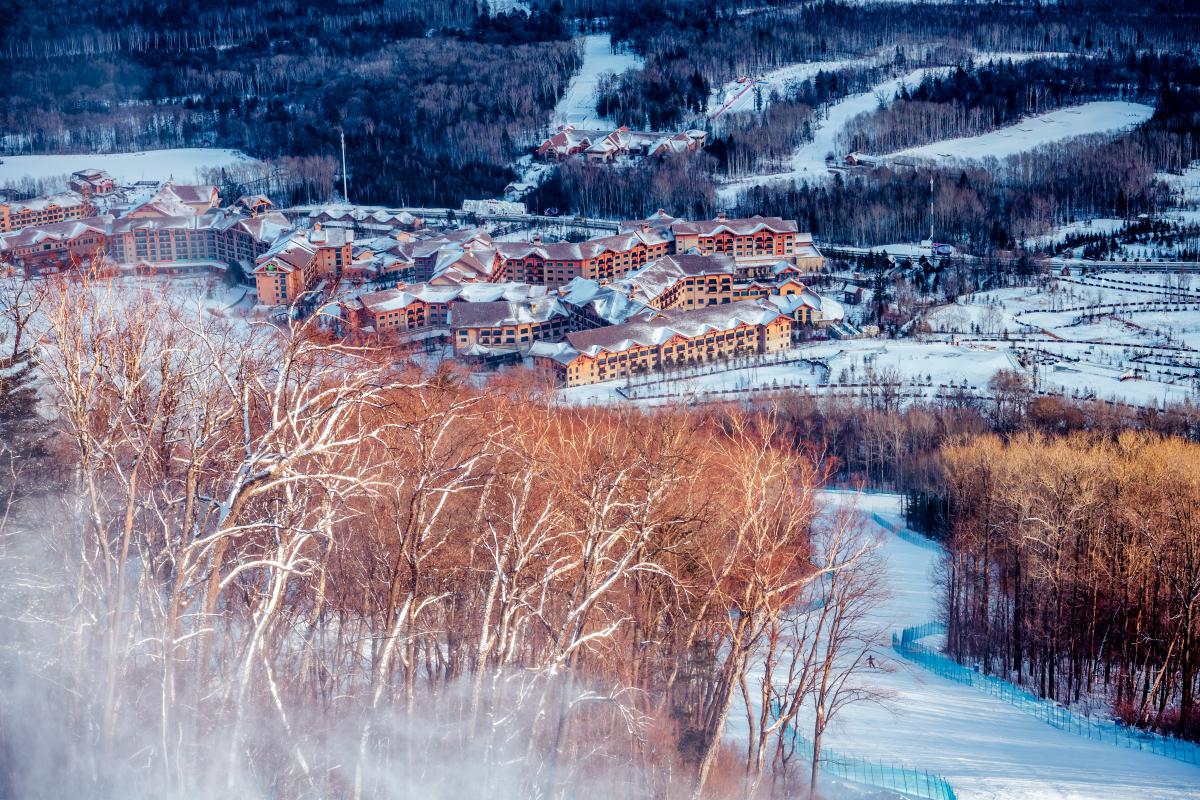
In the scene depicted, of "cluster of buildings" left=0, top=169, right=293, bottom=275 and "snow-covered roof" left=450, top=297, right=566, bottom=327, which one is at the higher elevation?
"cluster of buildings" left=0, top=169, right=293, bottom=275

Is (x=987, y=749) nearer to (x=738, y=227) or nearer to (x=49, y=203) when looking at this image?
(x=738, y=227)

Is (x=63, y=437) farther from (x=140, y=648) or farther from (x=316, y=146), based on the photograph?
(x=316, y=146)

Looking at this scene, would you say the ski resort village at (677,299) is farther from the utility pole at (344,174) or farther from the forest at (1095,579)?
the forest at (1095,579)

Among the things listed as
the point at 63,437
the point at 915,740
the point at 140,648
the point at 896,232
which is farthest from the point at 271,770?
the point at 896,232

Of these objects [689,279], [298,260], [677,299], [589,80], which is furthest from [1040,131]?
[298,260]

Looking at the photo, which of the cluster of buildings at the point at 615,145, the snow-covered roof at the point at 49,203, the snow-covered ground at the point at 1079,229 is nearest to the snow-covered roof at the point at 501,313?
the snow-covered ground at the point at 1079,229

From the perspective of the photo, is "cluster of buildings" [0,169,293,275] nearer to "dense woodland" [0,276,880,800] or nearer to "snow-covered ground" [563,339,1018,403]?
"snow-covered ground" [563,339,1018,403]

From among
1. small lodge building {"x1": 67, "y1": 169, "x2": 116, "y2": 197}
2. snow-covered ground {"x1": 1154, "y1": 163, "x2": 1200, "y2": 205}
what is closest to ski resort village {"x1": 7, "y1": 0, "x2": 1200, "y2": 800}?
small lodge building {"x1": 67, "y1": 169, "x2": 116, "y2": 197}
